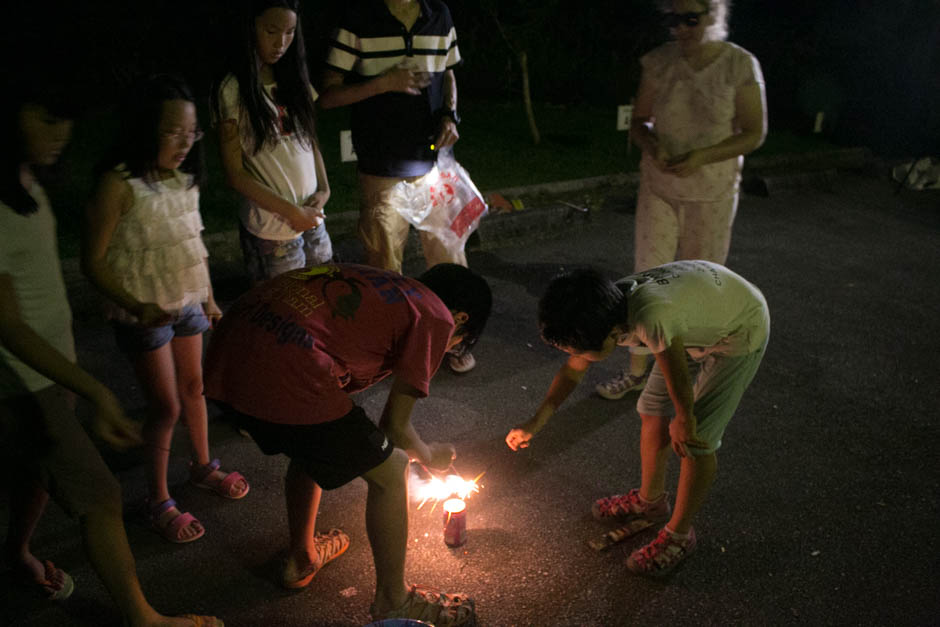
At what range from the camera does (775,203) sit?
29.7ft

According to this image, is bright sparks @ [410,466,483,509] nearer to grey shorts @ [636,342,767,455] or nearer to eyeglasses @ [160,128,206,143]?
grey shorts @ [636,342,767,455]

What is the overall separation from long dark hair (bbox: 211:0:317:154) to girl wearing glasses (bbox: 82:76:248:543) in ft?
1.59

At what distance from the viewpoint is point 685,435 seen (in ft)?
8.33

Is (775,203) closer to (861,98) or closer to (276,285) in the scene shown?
(861,98)

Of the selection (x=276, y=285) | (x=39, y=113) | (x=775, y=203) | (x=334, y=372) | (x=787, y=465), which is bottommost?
(x=775, y=203)

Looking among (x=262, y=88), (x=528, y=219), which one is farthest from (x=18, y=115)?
(x=528, y=219)

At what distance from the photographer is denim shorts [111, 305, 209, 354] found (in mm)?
2615

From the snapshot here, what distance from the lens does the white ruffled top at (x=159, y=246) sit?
2549mm

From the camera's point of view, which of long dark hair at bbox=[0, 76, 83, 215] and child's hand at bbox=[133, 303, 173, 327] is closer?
long dark hair at bbox=[0, 76, 83, 215]

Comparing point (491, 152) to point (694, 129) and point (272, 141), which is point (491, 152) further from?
point (272, 141)

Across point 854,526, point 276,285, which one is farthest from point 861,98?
point 276,285

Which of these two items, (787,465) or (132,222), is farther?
(787,465)

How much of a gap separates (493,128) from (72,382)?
33.2ft

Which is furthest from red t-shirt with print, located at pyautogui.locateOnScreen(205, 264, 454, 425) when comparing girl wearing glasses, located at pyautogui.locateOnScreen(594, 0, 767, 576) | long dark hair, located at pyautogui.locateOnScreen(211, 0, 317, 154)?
girl wearing glasses, located at pyautogui.locateOnScreen(594, 0, 767, 576)
